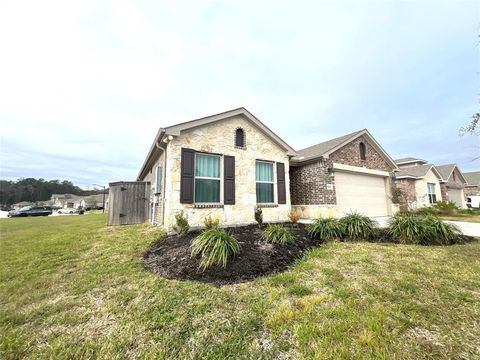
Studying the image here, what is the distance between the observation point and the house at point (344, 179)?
34.2 ft

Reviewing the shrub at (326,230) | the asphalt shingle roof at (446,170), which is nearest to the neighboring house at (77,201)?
the shrub at (326,230)

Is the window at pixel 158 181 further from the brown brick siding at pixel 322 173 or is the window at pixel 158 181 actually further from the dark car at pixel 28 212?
the dark car at pixel 28 212

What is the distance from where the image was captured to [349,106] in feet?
48.6

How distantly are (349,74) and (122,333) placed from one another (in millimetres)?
13511

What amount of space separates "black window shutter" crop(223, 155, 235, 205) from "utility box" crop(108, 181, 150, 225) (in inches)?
225

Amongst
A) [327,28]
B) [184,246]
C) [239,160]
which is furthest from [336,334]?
[327,28]

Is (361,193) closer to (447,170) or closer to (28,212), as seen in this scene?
(447,170)

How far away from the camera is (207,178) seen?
7645mm

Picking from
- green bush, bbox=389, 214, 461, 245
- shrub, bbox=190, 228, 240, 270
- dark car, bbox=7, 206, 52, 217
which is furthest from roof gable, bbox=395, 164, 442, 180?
dark car, bbox=7, 206, 52, 217

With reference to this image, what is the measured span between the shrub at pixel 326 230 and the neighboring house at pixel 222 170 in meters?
2.68

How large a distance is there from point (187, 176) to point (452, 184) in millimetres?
27986

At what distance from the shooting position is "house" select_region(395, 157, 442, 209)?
623 inches

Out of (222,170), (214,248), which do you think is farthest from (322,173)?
(214,248)

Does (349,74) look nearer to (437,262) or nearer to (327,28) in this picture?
(327,28)
